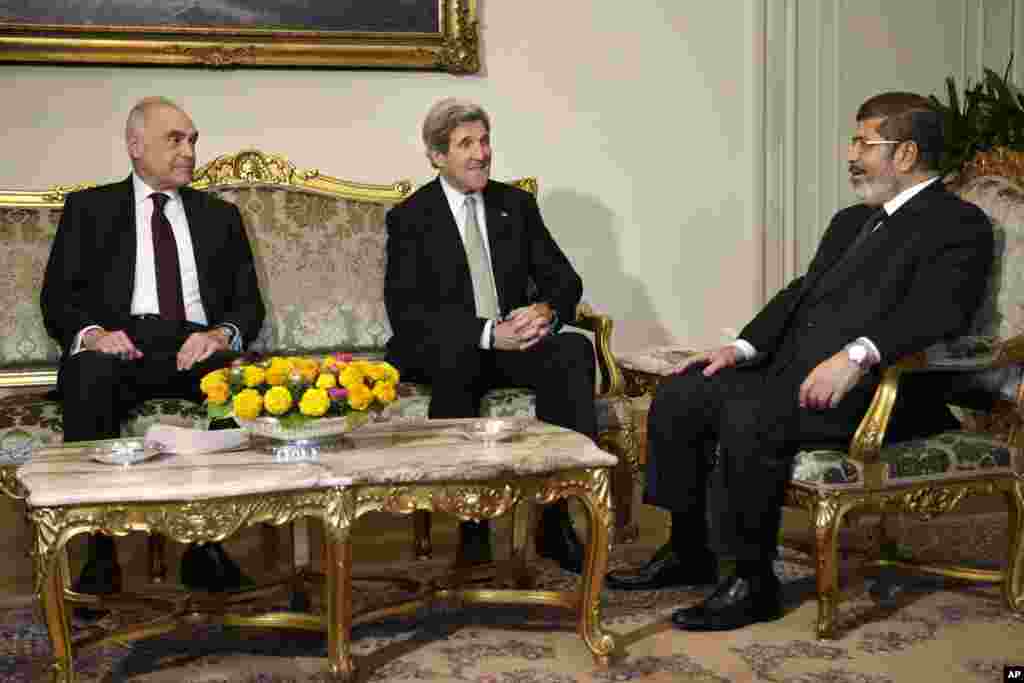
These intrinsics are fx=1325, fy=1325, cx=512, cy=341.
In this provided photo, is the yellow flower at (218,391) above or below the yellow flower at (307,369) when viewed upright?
below

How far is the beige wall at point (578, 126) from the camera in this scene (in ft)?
17.8

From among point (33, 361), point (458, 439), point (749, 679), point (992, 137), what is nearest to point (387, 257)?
point (33, 361)

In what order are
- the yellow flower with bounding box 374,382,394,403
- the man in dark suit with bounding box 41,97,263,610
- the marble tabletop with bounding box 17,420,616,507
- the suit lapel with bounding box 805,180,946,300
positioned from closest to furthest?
the marble tabletop with bounding box 17,420,616,507 → the yellow flower with bounding box 374,382,394,403 → the suit lapel with bounding box 805,180,946,300 → the man in dark suit with bounding box 41,97,263,610

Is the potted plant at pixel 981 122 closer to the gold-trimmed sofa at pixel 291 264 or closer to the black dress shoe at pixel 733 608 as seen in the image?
the gold-trimmed sofa at pixel 291 264

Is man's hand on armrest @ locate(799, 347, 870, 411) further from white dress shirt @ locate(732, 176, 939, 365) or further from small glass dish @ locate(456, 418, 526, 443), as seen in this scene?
small glass dish @ locate(456, 418, 526, 443)

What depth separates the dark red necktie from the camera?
4.50 m

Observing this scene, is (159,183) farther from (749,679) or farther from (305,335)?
(749,679)

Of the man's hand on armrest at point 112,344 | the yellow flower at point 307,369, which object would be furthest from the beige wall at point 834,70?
the yellow flower at point 307,369

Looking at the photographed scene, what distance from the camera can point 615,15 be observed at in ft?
19.8

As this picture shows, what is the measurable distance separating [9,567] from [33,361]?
2.36ft

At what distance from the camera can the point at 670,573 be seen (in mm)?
3936

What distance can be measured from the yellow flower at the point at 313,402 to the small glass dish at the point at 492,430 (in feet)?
1.39

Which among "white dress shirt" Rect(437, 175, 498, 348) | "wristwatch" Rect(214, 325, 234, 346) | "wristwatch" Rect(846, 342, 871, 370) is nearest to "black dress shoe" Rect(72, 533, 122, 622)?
"wristwatch" Rect(214, 325, 234, 346)

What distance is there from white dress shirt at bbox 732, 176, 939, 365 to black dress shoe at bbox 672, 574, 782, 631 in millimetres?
669
